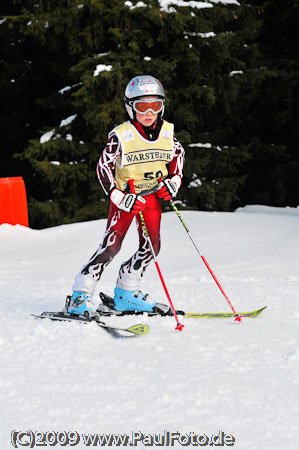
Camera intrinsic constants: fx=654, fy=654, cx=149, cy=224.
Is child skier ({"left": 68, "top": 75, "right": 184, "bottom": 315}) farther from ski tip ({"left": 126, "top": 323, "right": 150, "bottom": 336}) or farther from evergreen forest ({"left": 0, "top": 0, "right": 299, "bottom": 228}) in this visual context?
evergreen forest ({"left": 0, "top": 0, "right": 299, "bottom": 228})

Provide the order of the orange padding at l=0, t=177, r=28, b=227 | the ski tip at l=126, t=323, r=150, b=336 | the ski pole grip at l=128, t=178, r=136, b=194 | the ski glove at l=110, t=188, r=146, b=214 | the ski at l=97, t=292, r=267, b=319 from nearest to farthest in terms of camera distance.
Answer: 1. the ski tip at l=126, t=323, r=150, b=336
2. the ski glove at l=110, t=188, r=146, b=214
3. the ski pole grip at l=128, t=178, r=136, b=194
4. the ski at l=97, t=292, r=267, b=319
5. the orange padding at l=0, t=177, r=28, b=227

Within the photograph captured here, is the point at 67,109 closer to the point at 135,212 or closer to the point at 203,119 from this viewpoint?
the point at 203,119

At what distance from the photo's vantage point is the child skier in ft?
16.3

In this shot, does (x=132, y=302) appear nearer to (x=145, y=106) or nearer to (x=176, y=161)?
(x=176, y=161)

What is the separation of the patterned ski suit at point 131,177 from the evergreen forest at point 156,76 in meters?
8.16

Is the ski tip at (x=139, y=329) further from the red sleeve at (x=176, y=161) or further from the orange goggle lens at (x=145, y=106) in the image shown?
the orange goggle lens at (x=145, y=106)

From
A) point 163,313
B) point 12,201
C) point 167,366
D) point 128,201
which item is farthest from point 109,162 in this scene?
point 12,201

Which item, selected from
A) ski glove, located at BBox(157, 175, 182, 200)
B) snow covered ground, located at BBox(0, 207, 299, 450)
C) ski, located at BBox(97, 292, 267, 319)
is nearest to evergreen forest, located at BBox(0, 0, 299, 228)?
snow covered ground, located at BBox(0, 207, 299, 450)

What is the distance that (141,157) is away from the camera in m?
5.00

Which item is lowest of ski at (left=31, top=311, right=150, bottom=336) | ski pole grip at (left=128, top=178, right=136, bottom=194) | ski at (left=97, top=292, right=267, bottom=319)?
ski at (left=97, top=292, right=267, bottom=319)

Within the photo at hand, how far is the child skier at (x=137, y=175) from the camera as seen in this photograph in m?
4.96

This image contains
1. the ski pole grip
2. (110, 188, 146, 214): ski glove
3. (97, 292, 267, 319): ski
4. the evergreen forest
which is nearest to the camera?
(110, 188, 146, 214): ski glove

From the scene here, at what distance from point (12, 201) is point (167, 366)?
7.70 meters

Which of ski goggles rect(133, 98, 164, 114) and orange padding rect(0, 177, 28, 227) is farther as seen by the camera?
orange padding rect(0, 177, 28, 227)
